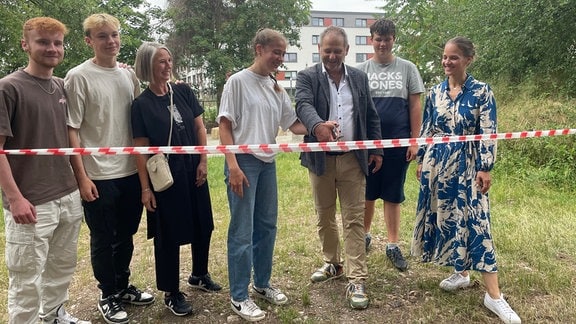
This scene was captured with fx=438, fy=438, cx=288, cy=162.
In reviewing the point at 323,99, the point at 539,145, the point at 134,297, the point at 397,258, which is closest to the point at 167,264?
the point at 134,297

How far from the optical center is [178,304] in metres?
3.14

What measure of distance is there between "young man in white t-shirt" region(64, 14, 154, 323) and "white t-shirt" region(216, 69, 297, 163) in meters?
0.69

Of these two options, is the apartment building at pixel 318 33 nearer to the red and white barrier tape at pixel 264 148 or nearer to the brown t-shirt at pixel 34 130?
the red and white barrier tape at pixel 264 148

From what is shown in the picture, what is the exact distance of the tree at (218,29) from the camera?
2303 cm

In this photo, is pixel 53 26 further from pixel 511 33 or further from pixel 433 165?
pixel 511 33

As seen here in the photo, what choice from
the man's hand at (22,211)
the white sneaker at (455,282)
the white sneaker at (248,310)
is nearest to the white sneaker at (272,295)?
the white sneaker at (248,310)

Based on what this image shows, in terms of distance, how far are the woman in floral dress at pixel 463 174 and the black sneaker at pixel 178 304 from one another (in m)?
1.86

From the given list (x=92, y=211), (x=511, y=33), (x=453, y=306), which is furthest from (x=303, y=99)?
(x=511, y=33)

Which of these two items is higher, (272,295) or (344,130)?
(344,130)

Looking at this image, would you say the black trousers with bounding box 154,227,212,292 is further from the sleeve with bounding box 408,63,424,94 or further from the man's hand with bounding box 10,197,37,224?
the sleeve with bounding box 408,63,424,94

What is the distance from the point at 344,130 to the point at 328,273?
1281 mm

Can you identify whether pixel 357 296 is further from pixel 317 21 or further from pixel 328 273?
pixel 317 21

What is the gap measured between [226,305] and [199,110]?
4.85ft

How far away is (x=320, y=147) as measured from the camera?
2.94 m
